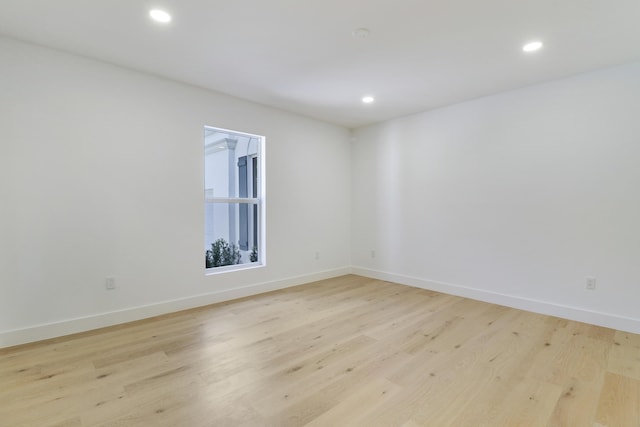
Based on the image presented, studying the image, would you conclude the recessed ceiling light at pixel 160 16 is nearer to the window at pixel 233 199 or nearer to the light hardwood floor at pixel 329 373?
the window at pixel 233 199

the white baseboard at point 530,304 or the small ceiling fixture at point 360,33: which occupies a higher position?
the small ceiling fixture at point 360,33

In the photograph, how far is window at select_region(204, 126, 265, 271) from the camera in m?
3.89

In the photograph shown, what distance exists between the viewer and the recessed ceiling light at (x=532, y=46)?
2578 mm

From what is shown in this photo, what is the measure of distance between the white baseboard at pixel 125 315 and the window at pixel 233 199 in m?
0.35

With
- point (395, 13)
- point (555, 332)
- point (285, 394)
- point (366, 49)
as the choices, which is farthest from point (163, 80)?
point (555, 332)

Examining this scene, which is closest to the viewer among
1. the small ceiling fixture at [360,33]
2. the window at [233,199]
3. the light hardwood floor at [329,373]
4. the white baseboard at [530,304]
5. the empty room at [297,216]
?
the light hardwood floor at [329,373]

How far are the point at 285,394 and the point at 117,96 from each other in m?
3.13

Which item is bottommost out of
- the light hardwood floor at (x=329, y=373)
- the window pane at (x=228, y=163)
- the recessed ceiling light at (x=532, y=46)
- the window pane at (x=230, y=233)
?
the light hardwood floor at (x=329, y=373)

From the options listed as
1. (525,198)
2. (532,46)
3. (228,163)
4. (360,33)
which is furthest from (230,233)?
(532,46)

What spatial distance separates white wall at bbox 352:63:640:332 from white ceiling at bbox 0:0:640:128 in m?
0.36

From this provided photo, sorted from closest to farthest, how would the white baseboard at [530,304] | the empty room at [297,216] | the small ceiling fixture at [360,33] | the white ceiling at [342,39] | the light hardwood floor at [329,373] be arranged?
the light hardwood floor at [329,373] < the empty room at [297,216] < the white ceiling at [342,39] < the small ceiling fixture at [360,33] < the white baseboard at [530,304]

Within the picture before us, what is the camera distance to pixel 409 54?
2.79 metres

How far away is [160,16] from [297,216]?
295 cm

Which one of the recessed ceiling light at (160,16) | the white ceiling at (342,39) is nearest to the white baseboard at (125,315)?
the white ceiling at (342,39)
